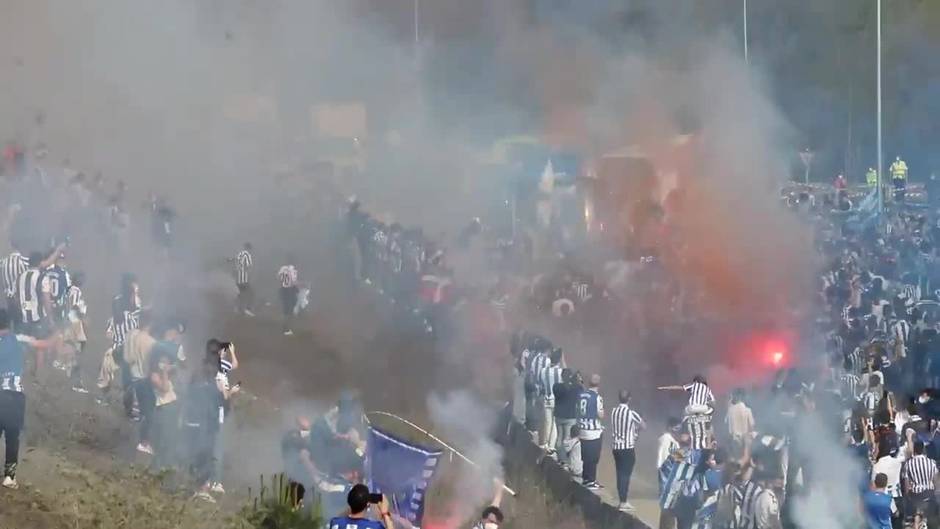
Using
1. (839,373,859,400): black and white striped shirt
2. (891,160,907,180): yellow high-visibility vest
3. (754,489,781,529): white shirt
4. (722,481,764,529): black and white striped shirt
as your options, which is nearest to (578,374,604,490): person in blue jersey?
(722,481,764,529): black and white striped shirt

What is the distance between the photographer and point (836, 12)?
21.1 meters

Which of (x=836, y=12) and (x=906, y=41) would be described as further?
(x=906, y=41)

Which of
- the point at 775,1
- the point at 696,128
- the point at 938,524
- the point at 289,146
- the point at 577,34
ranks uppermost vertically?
the point at 775,1

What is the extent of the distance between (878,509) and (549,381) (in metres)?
2.97

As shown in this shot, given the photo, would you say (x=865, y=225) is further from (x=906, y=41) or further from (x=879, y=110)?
(x=906, y=41)

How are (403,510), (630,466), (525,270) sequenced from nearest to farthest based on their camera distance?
(403,510) < (630,466) < (525,270)

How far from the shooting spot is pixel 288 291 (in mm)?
11781

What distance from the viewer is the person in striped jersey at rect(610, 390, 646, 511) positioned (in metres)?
9.01

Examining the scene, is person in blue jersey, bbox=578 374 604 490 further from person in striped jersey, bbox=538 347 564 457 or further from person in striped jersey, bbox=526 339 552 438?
person in striped jersey, bbox=526 339 552 438

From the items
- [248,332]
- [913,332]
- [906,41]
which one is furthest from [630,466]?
[906,41]

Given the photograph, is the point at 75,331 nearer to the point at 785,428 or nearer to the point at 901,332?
the point at 785,428

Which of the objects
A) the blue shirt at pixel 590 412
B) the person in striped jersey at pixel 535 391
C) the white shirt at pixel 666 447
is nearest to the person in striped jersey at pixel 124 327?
the person in striped jersey at pixel 535 391

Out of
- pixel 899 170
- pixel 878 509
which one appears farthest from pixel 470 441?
pixel 899 170

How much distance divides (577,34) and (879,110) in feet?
22.7
